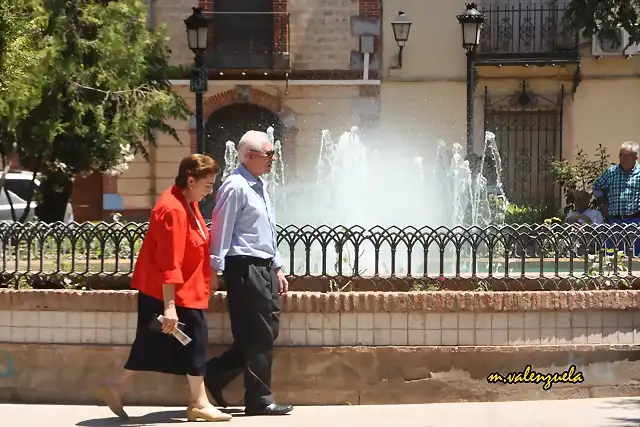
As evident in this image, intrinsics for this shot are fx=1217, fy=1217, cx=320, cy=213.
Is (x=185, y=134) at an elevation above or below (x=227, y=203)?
above

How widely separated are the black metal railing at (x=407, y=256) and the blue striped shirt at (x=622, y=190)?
7.69 feet

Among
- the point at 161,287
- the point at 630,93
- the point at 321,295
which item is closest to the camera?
the point at 161,287

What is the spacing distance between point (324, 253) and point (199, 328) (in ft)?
3.62

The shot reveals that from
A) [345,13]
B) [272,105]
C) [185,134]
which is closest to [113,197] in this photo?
[185,134]

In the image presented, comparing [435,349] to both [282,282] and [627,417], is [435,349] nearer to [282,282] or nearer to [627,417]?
[282,282]

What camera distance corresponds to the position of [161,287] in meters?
7.30

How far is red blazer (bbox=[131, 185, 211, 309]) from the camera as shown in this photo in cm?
721

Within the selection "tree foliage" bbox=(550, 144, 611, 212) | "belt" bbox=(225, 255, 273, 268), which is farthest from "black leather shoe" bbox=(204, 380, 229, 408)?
"tree foliage" bbox=(550, 144, 611, 212)

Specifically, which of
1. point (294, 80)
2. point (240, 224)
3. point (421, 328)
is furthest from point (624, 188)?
point (294, 80)

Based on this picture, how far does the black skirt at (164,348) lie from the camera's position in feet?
24.1

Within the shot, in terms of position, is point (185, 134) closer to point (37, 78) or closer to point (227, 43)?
point (227, 43)

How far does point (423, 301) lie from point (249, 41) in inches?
600

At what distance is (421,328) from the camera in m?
7.95

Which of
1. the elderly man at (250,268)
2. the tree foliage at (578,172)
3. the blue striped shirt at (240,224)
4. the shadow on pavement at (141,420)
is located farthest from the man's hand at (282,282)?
A: the tree foliage at (578,172)
